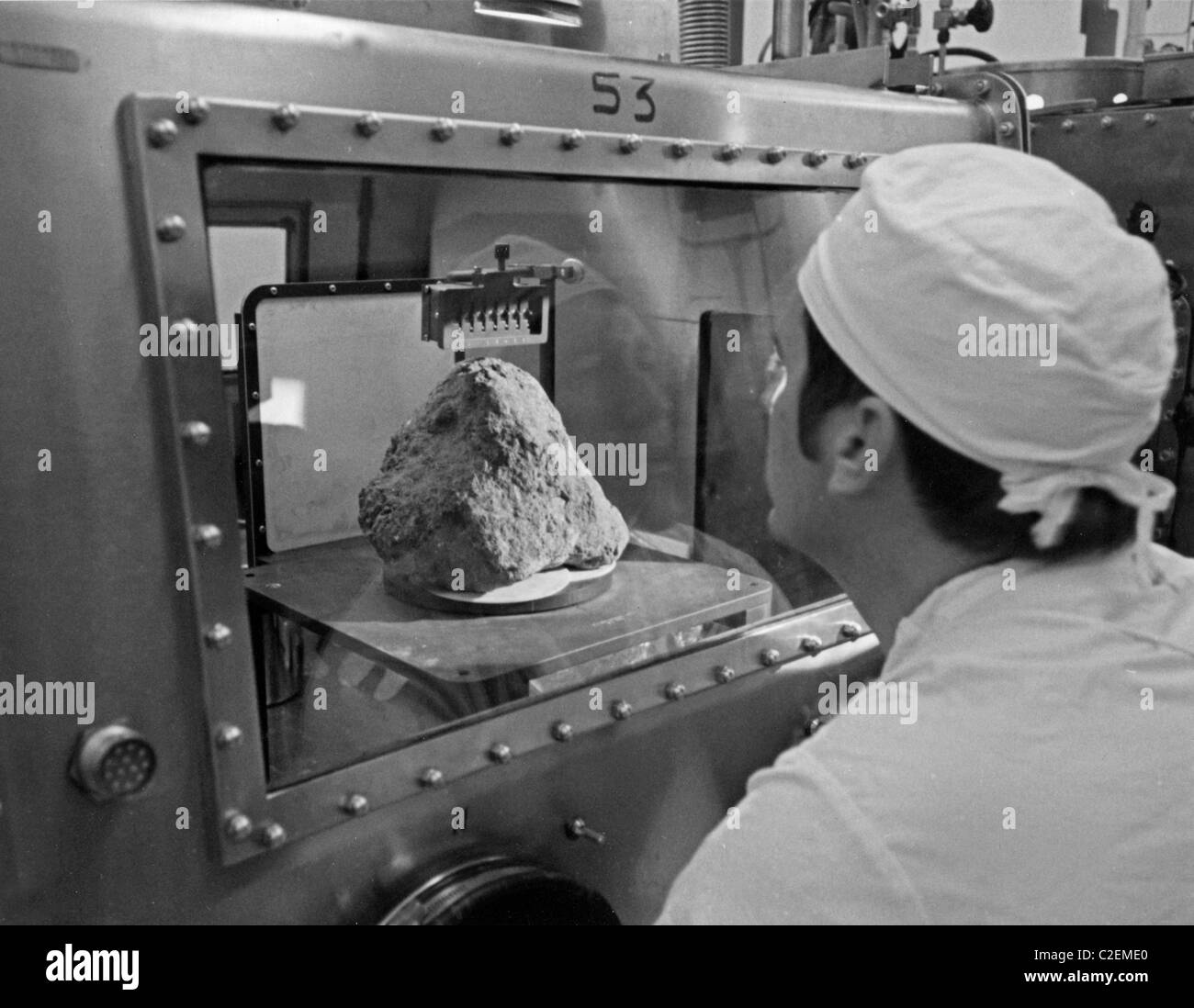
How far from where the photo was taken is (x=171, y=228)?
819 mm

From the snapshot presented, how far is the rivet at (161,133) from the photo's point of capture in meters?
0.81

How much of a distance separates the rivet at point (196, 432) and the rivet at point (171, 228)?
0.43 feet

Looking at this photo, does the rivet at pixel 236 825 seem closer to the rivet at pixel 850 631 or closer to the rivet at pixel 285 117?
the rivet at pixel 285 117

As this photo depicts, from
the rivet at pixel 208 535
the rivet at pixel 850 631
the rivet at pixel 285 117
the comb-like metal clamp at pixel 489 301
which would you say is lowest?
the rivet at pixel 850 631

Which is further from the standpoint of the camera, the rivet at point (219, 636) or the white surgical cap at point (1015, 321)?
the rivet at point (219, 636)

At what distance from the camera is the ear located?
83 centimetres

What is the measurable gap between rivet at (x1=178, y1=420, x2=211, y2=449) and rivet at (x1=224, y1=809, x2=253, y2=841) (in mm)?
284

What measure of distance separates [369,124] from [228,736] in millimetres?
487

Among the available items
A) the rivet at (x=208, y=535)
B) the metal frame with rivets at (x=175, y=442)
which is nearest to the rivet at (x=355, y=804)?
the metal frame with rivets at (x=175, y=442)

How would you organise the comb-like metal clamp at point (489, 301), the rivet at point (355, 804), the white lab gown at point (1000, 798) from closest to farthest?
the white lab gown at point (1000, 798) < the rivet at point (355, 804) < the comb-like metal clamp at point (489, 301)

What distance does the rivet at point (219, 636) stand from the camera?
871 millimetres

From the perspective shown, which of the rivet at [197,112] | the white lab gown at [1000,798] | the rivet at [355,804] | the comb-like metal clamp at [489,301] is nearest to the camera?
the white lab gown at [1000,798]

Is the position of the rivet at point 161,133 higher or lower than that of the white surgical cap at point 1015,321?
higher

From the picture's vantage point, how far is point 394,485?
1.38 meters
